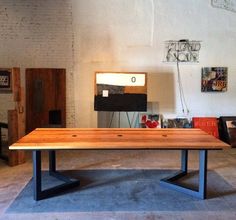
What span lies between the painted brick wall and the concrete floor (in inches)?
69.7

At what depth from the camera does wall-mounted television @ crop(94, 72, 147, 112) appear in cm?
552

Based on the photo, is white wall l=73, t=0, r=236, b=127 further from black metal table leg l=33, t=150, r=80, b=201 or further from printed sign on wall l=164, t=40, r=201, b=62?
black metal table leg l=33, t=150, r=80, b=201

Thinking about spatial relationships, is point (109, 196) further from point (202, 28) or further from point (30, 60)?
point (202, 28)

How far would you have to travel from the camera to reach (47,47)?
6000mm

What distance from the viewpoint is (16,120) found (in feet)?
14.8

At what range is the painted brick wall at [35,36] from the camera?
5871 millimetres

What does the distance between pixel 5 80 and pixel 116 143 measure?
3.67 meters

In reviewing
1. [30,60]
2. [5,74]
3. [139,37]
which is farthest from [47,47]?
[139,37]

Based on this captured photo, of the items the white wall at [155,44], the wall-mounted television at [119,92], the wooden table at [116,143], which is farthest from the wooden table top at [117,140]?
the white wall at [155,44]

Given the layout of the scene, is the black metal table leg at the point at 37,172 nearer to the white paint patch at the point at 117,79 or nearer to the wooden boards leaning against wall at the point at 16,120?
the wooden boards leaning against wall at the point at 16,120

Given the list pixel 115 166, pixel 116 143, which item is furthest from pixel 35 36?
pixel 116 143

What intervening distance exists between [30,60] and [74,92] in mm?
1087

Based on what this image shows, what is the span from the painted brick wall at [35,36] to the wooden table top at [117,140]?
262cm

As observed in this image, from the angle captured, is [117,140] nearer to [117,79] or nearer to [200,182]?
[200,182]
